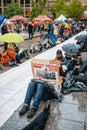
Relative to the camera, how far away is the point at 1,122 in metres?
6.39

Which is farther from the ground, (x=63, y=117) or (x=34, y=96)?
(x=34, y=96)

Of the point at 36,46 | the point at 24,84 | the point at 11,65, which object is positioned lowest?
the point at 36,46

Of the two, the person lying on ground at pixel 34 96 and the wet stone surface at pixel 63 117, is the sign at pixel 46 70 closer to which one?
the person lying on ground at pixel 34 96

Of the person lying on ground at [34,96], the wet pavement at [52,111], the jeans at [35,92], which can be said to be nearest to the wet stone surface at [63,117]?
the wet pavement at [52,111]

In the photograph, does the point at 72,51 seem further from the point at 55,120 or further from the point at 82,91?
the point at 55,120

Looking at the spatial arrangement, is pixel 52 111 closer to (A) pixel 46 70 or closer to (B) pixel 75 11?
(A) pixel 46 70

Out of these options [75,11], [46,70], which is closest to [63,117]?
[46,70]

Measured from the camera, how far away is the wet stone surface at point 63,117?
5.97 metres

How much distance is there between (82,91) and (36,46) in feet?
32.5

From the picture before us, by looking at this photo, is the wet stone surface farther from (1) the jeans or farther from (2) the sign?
(2) the sign

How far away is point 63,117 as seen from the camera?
21.0 feet

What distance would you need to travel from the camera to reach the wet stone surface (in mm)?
5973

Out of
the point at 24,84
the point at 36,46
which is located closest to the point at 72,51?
the point at 24,84

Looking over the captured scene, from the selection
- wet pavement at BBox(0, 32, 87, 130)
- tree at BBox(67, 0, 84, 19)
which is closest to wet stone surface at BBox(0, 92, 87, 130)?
wet pavement at BBox(0, 32, 87, 130)
